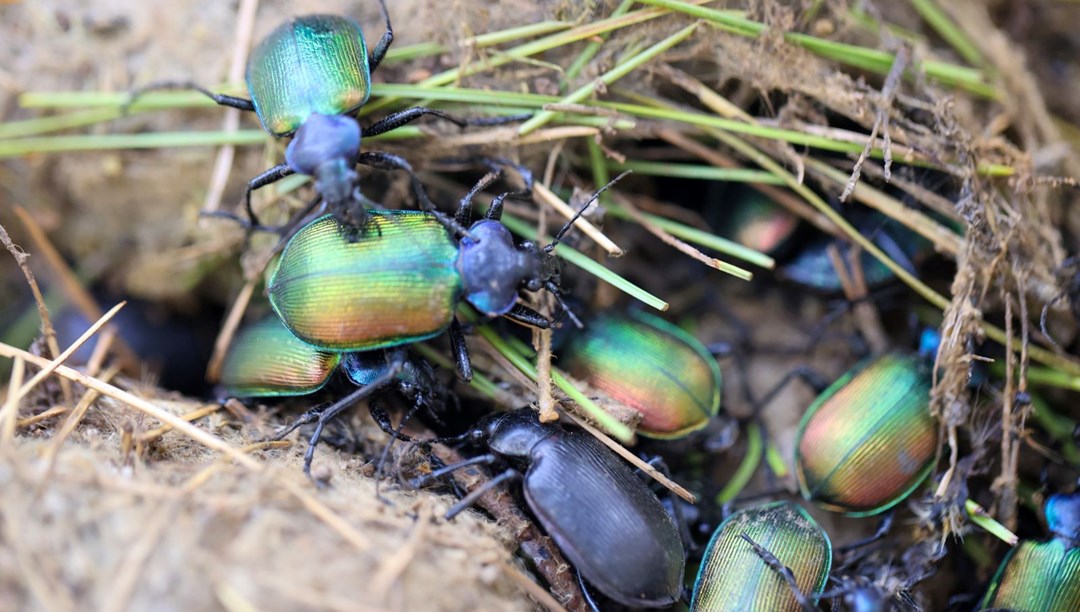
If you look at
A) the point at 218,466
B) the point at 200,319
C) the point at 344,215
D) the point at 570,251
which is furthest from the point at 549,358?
the point at 200,319

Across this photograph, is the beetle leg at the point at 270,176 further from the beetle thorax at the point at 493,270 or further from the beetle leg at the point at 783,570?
the beetle leg at the point at 783,570

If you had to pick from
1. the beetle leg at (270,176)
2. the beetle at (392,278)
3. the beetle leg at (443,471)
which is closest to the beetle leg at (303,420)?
the beetle at (392,278)

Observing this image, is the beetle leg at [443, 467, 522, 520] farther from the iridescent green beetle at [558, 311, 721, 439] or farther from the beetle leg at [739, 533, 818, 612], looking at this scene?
the beetle leg at [739, 533, 818, 612]

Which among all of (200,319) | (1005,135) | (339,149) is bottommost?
(200,319)

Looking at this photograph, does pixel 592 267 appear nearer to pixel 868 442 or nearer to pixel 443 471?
pixel 443 471

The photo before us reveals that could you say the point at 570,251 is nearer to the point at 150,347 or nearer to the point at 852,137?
the point at 852,137

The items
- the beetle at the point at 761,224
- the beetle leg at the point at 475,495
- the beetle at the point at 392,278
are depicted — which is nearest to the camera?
the beetle leg at the point at 475,495
